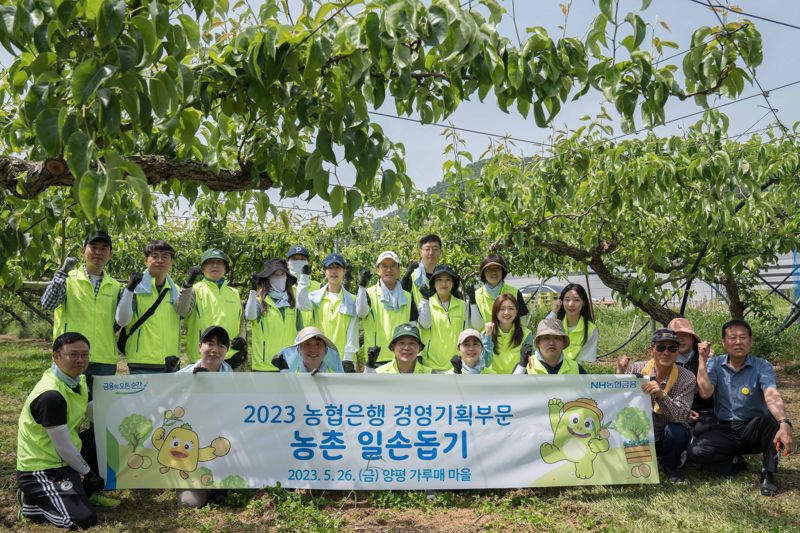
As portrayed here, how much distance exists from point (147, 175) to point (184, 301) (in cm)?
211

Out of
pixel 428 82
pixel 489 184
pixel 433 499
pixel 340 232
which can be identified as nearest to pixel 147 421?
pixel 433 499

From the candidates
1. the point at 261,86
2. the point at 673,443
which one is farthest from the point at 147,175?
the point at 673,443

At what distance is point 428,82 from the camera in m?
2.59

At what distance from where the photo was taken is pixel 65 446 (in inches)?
144

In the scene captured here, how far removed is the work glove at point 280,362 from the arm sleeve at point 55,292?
1.45 m

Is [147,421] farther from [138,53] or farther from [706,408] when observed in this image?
[706,408]

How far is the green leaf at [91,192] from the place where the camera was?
1503 mm

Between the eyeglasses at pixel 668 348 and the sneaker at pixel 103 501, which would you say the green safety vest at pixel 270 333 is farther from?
the eyeglasses at pixel 668 348

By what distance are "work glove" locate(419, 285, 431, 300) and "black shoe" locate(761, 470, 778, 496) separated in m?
2.53

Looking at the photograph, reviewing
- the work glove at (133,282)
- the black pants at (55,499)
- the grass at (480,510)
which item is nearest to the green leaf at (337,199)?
the grass at (480,510)

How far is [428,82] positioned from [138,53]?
3.93ft

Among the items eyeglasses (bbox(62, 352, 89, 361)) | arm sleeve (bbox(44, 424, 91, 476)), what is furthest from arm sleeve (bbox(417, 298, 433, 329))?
arm sleeve (bbox(44, 424, 91, 476))

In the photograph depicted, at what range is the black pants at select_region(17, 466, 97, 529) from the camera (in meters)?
3.58

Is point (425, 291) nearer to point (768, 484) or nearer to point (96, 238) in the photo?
point (96, 238)
